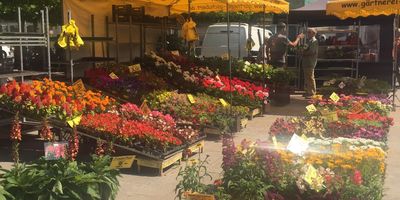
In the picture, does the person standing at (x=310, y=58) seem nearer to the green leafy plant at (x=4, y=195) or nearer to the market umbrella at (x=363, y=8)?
the market umbrella at (x=363, y=8)

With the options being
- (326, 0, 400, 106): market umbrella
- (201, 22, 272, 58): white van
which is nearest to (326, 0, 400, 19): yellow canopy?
(326, 0, 400, 106): market umbrella

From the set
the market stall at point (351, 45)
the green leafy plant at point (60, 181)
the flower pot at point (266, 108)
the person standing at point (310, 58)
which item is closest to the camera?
the green leafy plant at point (60, 181)

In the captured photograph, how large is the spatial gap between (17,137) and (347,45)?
13213mm

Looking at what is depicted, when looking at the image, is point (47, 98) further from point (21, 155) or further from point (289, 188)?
point (289, 188)

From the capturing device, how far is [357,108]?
29.6 ft

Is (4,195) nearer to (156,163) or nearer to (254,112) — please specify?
(156,163)

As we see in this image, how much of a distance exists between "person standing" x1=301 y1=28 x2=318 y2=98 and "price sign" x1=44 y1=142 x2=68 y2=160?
34.7 feet

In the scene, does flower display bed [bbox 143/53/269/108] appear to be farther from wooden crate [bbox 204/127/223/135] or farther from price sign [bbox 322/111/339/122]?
price sign [bbox 322/111/339/122]

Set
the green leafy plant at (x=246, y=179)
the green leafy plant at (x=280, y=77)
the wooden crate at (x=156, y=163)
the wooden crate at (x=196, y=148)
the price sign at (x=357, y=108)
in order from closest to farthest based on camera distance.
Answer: the green leafy plant at (x=246, y=179), the wooden crate at (x=156, y=163), the wooden crate at (x=196, y=148), the price sign at (x=357, y=108), the green leafy plant at (x=280, y=77)

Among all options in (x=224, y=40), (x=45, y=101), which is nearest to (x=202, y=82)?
(x=45, y=101)

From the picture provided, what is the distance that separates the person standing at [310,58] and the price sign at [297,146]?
8923 mm

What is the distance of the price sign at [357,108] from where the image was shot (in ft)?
29.0

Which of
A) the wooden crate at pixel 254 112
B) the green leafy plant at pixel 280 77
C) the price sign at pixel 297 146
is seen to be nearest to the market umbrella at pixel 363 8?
the green leafy plant at pixel 280 77

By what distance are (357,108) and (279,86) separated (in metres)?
5.08
